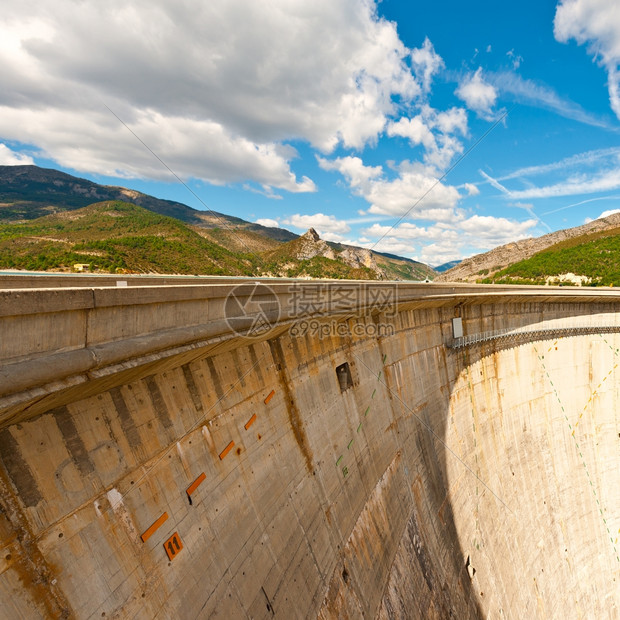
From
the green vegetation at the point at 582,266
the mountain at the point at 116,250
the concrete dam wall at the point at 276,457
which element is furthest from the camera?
the green vegetation at the point at 582,266

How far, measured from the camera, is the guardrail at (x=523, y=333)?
61.0ft

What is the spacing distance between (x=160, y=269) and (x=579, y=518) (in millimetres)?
64642

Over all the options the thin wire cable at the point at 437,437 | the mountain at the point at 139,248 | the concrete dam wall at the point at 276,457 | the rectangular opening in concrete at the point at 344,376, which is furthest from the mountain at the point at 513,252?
the rectangular opening in concrete at the point at 344,376

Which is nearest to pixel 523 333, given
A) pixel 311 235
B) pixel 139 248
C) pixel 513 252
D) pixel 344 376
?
pixel 344 376

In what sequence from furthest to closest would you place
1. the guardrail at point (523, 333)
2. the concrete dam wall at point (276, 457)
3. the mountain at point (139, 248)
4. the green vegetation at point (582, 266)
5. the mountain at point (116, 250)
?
the green vegetation at point (582, 266) → the mountain at point (139, 248) → the mountain at point (116, 250) → the guardrail at point (523, 333) → the concrete dam wall at point (276, 457)

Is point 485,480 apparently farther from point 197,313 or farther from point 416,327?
point 197,313

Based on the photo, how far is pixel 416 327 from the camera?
15984mm

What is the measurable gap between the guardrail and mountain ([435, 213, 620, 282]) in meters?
109

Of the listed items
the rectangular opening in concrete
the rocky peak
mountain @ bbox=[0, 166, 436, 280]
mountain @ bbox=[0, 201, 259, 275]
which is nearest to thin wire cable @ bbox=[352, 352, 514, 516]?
the rectangular opening in concrete

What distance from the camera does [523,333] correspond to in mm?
21891

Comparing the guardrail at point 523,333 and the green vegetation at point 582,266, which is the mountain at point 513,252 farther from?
the guardrail at point 523,333

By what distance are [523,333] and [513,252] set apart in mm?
154576

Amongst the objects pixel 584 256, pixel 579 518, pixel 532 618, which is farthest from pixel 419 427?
pixel 584 256

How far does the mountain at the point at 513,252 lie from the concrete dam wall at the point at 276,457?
119m
